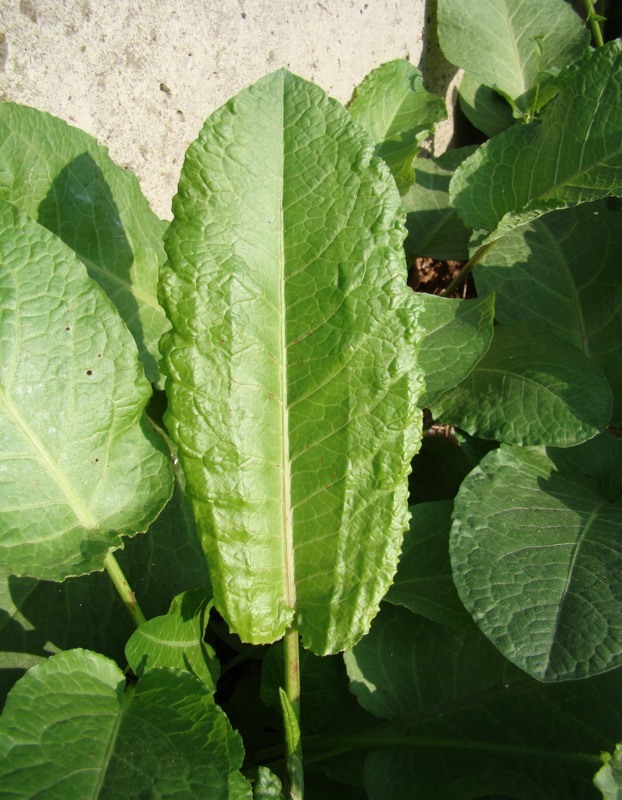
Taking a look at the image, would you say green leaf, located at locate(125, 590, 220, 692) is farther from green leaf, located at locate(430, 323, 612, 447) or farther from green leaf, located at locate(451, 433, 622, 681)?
green leaf, located at locate(430, 323, 612, 447)

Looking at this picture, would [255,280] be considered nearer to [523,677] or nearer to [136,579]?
[136,579]

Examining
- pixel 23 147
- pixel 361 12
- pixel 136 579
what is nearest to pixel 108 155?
pixel 23 147

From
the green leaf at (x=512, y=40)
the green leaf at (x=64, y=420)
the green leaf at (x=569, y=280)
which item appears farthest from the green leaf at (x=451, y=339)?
the green leaf at (x=512, y=40)

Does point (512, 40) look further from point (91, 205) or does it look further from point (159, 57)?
point (91, 205)

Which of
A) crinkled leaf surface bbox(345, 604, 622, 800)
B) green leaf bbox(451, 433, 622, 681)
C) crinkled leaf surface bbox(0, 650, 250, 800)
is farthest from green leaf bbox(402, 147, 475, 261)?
crinkled leaf surface bbox(0, 650, 250, 800)

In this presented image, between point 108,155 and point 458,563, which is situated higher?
point 108,155

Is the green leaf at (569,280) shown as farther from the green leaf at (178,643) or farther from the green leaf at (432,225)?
the green leaf at (178,643)
